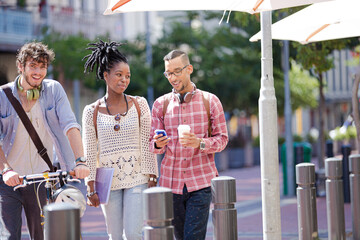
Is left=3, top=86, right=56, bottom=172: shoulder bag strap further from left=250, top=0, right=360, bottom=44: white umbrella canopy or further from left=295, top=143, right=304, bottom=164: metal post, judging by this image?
left=295, top=143, right=304, bottom=164: metal post

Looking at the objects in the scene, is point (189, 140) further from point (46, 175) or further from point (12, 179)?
point (12, 179)

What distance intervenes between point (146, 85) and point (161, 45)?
8.91 feet

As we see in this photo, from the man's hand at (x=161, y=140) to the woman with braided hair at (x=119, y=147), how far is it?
0.80 ft

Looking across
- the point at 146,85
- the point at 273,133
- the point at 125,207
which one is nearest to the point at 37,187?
the point at 125,207

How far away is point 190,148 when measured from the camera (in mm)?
5875

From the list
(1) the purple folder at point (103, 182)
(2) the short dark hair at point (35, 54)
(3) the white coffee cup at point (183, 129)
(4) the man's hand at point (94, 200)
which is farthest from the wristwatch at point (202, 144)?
(2) the short dark hair at point (35, 54)

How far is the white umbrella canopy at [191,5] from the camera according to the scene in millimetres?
6111

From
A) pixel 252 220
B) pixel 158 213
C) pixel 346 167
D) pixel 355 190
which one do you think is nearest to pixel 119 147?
pixel 158 213

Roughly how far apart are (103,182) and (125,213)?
287 millimetres

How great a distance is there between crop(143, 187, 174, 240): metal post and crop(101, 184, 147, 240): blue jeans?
3.65 ft

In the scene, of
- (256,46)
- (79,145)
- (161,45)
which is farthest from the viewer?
(161,45)

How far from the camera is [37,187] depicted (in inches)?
215

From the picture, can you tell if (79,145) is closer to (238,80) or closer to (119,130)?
(119,130)

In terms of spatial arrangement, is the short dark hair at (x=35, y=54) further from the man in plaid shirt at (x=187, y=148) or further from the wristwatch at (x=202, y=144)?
the wristwatch at (x=202, y=144)
